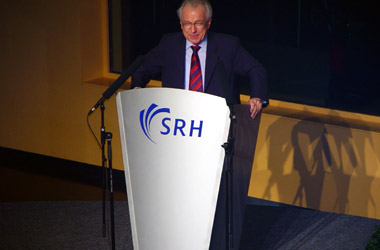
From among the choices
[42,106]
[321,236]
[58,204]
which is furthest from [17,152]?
[321,236]

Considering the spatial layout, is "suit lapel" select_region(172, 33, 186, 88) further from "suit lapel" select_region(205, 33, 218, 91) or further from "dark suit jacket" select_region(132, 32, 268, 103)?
"suit lapel" select_region(205, 33, 218, 91)

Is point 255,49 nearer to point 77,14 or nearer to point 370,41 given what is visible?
point 370,41

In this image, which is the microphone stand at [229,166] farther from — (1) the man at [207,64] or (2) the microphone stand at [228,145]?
(1) the man at [207,64]

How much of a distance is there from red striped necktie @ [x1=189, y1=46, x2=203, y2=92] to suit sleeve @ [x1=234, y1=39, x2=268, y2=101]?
0.23 meters

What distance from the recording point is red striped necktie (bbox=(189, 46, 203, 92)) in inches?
152

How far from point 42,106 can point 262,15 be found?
236 centimetres

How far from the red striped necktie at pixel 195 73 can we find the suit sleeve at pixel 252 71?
23cm

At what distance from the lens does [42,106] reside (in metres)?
6.50

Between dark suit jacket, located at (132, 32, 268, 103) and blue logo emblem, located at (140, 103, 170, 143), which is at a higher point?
dark suit jacket, located at (132, 32, 268, 103)

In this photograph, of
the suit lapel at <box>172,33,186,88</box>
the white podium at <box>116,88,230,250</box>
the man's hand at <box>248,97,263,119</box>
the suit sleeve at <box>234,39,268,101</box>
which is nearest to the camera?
the white podium at <box>116,88,230,250</box>

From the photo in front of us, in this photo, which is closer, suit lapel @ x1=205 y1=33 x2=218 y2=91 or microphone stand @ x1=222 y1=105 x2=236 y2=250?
microphone stand @ x1=222 y1=105 x2=236 y2=250

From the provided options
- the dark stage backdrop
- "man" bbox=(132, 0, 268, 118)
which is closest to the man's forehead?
"man" bbox=(132, 0, 268, 118)

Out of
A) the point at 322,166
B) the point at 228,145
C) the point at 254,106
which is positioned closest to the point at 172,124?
the point at 228,145

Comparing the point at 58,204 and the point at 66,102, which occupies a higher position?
the point at 66,102
